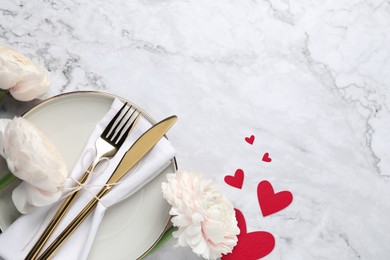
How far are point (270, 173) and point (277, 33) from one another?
22 cm

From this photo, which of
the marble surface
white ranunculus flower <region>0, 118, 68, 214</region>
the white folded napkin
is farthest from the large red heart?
white ranunculus flower <region>0, 118, 68, 214</region>

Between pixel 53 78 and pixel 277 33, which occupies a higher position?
pixel 277 33

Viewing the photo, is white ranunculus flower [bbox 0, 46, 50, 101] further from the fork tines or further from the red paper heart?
the red paper heart

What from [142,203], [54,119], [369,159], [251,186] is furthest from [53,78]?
[369,159]

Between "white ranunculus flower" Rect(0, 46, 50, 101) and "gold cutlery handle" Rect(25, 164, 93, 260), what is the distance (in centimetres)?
12

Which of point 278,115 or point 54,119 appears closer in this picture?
point 54,119

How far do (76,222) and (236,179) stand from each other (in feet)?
0.82

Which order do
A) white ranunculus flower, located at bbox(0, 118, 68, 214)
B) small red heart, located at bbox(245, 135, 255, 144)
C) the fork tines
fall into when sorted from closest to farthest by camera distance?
white ranunculus flower, located at bbox(0, 118, 68, 214), the fork tines, small red heart, located at bbox(245, 135, 255, 144)

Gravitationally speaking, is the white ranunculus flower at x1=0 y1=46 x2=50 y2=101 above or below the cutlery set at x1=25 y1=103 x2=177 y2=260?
above

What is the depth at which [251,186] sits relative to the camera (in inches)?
32.2

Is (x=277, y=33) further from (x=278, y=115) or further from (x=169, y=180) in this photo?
(x=169, y=180)

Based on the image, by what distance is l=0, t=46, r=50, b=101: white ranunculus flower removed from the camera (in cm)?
67

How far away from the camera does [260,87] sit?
839 mm

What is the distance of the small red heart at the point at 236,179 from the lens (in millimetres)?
813
